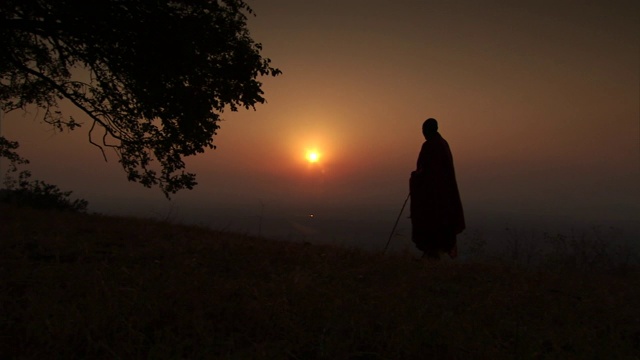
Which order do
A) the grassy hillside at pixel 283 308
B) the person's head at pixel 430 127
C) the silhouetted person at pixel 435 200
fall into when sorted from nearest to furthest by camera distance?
the grassy hillside at pixel 283 308 → the silhouetted person at pixel 435 200 → the person's head at pixel 430 127

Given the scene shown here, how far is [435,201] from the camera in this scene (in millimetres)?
8805

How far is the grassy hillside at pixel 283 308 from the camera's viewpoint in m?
3.05

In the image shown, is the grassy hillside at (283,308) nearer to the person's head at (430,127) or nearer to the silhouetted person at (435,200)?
the silhouetted person at (435,200)

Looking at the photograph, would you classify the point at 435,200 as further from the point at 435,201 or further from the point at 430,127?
Result: the point at 430,127

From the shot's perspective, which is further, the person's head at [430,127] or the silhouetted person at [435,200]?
the person's head at [430,127]

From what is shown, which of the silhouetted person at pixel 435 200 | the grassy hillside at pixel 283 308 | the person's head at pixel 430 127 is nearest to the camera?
the grassy hillside at pixel 283 308

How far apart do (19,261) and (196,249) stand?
228 cm

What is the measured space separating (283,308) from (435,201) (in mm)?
5794

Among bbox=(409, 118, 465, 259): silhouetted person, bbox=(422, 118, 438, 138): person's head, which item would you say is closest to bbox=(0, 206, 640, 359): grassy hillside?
bbox=(409, 118, 465, 259): silhouetted person

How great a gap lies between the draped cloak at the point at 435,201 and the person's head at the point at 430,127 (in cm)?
10

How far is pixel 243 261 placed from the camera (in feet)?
19.6

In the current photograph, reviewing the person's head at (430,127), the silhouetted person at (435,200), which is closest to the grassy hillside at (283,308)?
the silhouetted person at (435,200)

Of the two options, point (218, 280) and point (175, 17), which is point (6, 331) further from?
point (175, 17)

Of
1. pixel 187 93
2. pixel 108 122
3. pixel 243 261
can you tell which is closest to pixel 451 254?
pixel 243 261
